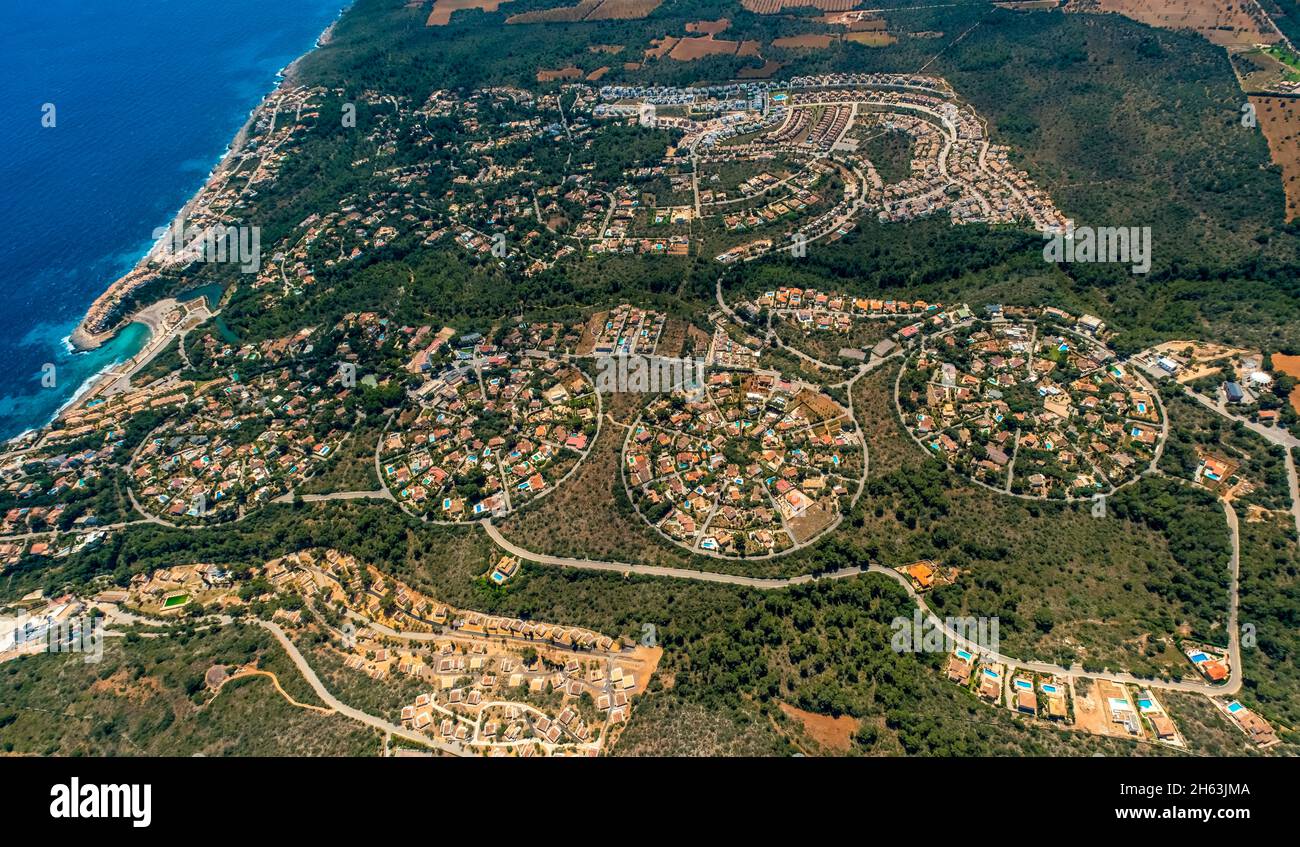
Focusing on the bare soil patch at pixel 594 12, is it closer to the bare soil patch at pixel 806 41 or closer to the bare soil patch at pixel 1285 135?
the bare soil patch at pixel 806 41

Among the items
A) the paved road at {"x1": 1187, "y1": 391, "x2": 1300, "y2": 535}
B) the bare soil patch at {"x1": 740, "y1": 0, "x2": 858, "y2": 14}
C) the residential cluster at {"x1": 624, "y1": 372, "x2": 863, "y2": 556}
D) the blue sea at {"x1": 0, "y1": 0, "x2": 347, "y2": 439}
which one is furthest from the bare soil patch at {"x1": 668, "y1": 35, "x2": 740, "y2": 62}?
the paved road at {"x1": 1187, "y1": 391, "x2": 1300, "y2": 535}

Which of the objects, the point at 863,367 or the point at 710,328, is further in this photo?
the point at 710,328

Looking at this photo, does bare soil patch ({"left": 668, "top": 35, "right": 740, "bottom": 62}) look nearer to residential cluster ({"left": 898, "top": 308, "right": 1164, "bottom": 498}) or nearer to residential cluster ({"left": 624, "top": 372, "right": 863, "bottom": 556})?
residential cluster ({"left": 898, "top": 308, "right": 1164, "bottom": 498})

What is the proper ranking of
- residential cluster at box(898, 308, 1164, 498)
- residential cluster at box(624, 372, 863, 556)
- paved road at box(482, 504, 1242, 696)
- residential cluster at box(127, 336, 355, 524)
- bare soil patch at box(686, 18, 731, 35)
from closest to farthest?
paved road at box(482, 504, 1242, 696)
residential cluster at box(624, 372, 863, 556)
residential cluster at box(898, 308, 1164, 498)
residential cluster at box(127, 336, 355, 524)
bare soil patch at box(686, 18, 731, 35)

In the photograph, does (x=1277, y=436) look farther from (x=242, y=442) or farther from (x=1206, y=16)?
(x=1206, y=16)

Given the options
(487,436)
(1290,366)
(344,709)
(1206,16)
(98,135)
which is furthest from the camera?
(98,135)

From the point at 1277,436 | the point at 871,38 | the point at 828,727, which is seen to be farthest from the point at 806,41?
the point at 828,727

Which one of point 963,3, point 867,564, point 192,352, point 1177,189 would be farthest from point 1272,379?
point 192,352
